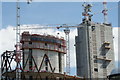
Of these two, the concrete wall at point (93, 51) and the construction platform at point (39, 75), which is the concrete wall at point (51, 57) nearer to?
the construction platform at point (39, 75)

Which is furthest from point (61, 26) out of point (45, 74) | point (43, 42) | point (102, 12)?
point (45, 74)

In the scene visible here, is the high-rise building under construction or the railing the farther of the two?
the high-rise building under construction

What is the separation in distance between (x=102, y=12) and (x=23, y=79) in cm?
7535

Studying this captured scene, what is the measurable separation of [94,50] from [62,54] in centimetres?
2148

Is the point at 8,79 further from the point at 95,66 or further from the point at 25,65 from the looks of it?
the point at 95,66

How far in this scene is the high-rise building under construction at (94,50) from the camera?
176250 mm

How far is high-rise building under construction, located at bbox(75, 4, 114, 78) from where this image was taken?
176250mm

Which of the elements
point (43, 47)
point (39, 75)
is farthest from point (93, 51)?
point (39, 75)

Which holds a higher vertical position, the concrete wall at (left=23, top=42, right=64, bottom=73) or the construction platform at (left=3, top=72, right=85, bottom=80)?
the concrete wall at (left=23, top=42, right=64, bottom=73)

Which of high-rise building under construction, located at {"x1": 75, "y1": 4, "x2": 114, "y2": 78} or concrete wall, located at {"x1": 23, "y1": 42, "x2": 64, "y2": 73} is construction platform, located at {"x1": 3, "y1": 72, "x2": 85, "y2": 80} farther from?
high-rise building under construction, located at {"x1": 75, "y1": 4, "x2": 114, "y2": 78}

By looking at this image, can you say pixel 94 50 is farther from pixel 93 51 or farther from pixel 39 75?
pixel 39 75

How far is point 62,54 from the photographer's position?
167625mm

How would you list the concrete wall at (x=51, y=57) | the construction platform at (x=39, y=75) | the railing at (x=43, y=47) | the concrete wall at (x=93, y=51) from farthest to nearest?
the concrete wall at (x=93, y=51) < the concrete wall at (x=51, y=57) < the railing at (x=43, y=47) < the construction platform at (x=39, y=75)

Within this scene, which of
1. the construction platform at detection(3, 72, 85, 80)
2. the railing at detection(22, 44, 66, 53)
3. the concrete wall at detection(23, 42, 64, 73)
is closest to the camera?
the construction platform at detection(3, 72, 85, 80)
